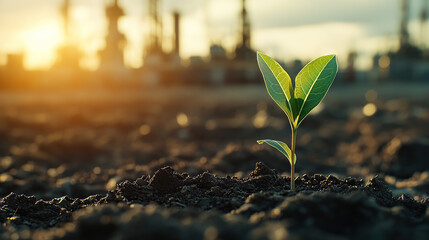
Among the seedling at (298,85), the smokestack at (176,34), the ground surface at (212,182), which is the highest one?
the smokestack at (176,34)

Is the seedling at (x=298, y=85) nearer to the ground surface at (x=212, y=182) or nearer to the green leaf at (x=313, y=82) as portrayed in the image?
the green leaf at (x=313, y=82)

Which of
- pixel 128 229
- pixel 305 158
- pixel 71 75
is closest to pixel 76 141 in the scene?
pixel 305 158

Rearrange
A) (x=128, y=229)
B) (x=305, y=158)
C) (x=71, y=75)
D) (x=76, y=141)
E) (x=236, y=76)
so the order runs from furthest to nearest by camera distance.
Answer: (x=236, y=76), (x=71, y=75), (x=76, y=141), (x=305, y=158), (x=128, y=229)

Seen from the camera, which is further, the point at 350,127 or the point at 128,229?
the point at 350,127

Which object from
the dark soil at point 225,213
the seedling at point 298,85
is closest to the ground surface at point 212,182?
the dark soil at point 225,213

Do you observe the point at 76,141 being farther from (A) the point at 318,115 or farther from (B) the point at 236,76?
(B) the point at 236,76

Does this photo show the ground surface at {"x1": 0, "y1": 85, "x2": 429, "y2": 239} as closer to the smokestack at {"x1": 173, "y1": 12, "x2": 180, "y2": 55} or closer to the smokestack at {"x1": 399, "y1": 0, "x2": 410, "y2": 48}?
the smokestack at {"x1": 173, "y1": 12, "x2": 180, "y2": 55}

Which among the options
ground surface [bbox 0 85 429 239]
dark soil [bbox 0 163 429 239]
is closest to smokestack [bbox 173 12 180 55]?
ground surface [bbox 0 85 429 239]

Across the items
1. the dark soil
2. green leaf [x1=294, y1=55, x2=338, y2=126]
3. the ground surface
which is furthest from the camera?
green leaf [x1=294, y1=55, x2=338, y2=126]
